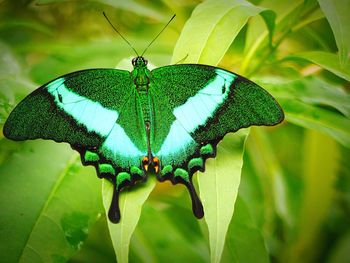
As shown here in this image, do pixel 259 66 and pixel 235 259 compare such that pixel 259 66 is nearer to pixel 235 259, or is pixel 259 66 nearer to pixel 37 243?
pixel 235 259

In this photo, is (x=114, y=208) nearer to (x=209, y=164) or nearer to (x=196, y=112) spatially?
(x=209, y=164)

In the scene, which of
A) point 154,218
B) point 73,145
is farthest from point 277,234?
point 73,145

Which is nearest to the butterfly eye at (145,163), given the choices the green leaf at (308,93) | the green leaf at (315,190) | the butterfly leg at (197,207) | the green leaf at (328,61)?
the butterfly leg at (197,207)

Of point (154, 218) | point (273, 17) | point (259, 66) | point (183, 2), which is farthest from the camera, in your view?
point (183, 2)

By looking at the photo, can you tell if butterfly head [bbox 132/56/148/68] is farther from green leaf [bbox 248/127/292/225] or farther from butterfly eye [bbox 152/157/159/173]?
green leaf [bbox 248/127/292/225]

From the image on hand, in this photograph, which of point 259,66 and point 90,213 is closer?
point 90,213
